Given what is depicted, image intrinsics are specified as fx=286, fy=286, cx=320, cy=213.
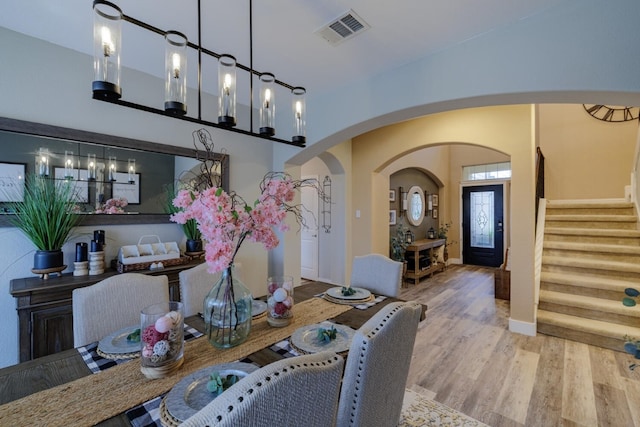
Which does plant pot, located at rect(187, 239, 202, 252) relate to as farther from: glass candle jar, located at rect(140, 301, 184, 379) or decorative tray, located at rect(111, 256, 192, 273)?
glass candle jar, located at rect(140, 301, 184, 379)

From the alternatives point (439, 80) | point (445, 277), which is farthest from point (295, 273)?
point (445, 277)

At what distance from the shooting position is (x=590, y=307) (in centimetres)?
328

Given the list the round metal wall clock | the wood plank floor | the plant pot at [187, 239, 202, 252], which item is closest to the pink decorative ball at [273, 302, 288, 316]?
the wood plank floor

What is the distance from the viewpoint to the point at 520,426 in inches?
74.3

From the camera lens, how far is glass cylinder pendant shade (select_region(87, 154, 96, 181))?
245cm

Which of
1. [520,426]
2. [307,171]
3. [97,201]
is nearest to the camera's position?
[520,426]

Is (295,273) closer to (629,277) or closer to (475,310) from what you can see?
(475,310)

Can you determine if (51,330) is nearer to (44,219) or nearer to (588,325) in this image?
(44,219)

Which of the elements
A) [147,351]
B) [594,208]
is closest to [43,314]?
[147,351]

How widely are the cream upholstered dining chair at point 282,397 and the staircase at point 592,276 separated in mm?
3681

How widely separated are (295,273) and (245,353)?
105 inches

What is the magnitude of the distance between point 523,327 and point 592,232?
6.73ft

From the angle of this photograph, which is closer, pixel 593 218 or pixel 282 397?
pixel 282 397

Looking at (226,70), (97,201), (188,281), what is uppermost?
(226,70)
